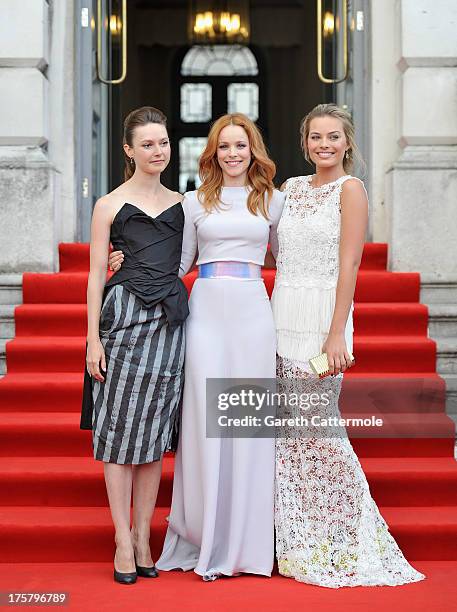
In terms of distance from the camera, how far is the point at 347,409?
16.9ft

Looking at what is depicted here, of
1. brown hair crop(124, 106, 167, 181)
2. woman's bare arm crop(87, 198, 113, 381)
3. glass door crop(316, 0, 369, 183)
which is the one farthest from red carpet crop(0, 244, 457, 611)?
brown hair crop(124, 106, 167, 181)

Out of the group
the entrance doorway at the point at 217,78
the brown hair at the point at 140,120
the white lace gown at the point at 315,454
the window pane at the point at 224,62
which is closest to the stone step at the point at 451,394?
the white lace gown at the point at 315,454

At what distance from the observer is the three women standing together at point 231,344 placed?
3.82 m

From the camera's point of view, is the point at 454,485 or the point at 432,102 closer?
the point at 454,485

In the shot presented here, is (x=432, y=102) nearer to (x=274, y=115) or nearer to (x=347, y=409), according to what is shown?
(x=347, y=409)

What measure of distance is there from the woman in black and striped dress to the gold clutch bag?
1.90 ft

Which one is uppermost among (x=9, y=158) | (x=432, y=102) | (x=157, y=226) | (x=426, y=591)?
(x=432, y=102)

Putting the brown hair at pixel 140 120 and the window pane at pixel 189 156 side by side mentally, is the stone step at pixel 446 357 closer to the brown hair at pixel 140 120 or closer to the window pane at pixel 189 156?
the brown hair at pixel 140 120

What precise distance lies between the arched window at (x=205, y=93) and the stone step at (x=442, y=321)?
10.4 m

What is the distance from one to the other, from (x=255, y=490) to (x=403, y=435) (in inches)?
49.2

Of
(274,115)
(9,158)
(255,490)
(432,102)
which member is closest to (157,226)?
(255,490)

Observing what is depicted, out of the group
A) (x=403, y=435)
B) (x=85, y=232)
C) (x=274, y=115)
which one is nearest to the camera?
(x=403, y=435)

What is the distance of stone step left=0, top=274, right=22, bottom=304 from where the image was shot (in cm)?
589

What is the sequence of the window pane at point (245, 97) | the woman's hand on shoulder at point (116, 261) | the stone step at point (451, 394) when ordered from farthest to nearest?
the window pane at point (245, 97)
the stone step at point (451, 394)
the woman's hand on shoulder at point (116, 261)
